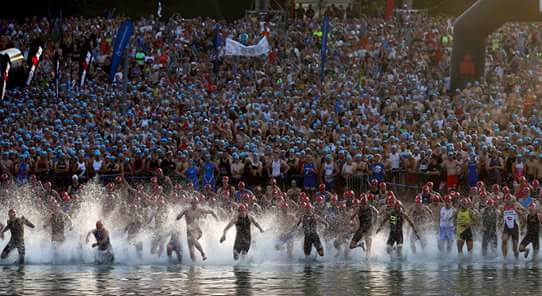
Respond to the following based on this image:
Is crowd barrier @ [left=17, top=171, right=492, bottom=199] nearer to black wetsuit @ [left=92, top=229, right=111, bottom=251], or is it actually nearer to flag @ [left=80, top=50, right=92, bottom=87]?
black wetsuit @ [left=92, top=229, right=111, bottom=251]

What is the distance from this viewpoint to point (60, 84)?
44938 mm

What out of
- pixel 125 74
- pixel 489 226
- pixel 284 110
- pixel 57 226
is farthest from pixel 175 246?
pixel 125 74

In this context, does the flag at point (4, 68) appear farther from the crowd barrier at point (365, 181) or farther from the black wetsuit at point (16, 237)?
the black wetsuit at point (16, 237)

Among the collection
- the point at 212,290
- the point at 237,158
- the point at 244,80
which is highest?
the point at 244,80

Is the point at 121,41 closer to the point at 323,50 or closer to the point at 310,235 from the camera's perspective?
the point at 323,50

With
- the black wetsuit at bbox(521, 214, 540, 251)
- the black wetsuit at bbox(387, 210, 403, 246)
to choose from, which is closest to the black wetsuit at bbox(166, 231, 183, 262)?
the black wetsuit at bbox(387, 210, 403, 246)

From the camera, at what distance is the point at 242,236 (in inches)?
1228

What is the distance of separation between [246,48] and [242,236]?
43.4ft

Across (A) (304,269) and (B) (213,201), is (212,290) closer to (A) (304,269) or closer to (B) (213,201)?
(A) (304,269)

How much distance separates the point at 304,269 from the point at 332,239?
8.28ft

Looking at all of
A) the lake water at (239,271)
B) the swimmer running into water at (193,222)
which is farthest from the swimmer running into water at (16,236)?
the swimmer running into water at (193,222)

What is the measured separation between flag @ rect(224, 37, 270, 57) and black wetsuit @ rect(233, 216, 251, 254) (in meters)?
13.0

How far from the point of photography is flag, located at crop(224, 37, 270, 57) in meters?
43.4

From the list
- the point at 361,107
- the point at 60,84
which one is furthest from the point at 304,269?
the point at 60,84
